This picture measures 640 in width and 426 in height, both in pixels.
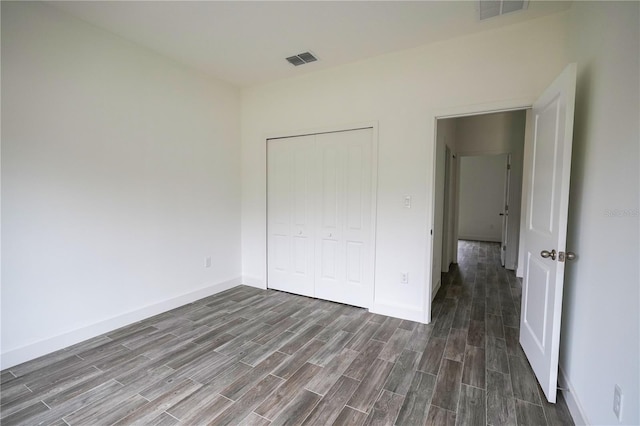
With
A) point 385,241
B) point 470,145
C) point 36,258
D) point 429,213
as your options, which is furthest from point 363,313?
point 470,145

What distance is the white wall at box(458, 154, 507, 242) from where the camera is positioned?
26.2 ft

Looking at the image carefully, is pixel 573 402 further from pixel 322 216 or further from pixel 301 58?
pixel 301 58

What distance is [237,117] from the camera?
4.05 m

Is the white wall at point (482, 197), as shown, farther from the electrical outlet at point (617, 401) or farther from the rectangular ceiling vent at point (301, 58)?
the electrical outlet at point (617, 401)

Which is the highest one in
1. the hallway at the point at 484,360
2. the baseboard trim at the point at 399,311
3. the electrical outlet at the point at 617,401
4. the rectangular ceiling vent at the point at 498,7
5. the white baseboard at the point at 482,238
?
the rectangular ceiling vent at the point at 498,7

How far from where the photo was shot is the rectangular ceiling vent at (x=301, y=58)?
307cm

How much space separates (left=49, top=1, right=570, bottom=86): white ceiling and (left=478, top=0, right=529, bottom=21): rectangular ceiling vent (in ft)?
0.19

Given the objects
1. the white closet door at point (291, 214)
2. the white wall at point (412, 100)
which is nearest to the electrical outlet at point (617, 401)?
the white wall at point (412, 100)

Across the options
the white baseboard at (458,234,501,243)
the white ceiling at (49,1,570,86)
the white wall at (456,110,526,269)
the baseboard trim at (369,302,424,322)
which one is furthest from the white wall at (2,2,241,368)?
the white baseboard at (458,234,501,243)

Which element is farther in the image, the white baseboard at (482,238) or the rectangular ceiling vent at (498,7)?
the white baseboard at (482,238)

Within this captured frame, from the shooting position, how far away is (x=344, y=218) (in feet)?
11.2

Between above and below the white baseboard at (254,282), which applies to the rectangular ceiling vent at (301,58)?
above

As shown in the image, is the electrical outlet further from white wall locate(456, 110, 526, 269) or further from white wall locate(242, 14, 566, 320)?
white wall locate(456, 110, 526, 269)

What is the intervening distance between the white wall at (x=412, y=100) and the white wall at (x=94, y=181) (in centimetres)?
134
